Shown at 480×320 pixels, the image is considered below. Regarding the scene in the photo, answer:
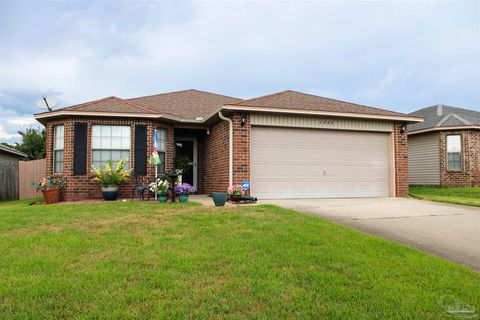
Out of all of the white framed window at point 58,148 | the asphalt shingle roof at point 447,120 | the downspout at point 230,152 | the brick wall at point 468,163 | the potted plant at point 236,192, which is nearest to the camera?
the potted plant at point 236,192

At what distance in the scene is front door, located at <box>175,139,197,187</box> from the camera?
515 inches

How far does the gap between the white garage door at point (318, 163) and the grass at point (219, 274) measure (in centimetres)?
494

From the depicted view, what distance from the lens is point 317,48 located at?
14773 millimetres

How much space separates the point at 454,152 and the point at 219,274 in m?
15.6

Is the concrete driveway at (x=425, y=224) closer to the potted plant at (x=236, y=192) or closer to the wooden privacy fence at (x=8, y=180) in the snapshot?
the potted plant at (x=236, y=192)

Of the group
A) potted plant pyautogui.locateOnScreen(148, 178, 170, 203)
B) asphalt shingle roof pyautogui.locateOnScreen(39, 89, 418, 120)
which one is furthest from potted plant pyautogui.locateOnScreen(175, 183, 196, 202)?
asphalt shingle roof pyautogui.locateOnScreen(39, 89, 418, 120)

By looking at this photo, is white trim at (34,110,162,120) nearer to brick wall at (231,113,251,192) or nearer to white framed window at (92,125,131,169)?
white framed window at (92,125,131,169)

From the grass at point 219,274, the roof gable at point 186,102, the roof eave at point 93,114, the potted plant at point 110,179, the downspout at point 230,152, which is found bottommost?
the grass at point 219,274

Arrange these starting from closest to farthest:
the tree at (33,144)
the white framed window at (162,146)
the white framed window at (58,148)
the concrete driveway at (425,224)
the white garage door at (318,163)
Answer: the concrete driveway at (425,224)
the white garage door at (318,163)
the white framed window at (58,148)
the white framed window at (162,146)
the tree at (33,144)

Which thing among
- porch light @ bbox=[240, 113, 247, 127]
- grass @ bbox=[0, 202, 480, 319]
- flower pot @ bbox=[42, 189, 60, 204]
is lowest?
grass @ bbox=[0, 202, 480, 319]

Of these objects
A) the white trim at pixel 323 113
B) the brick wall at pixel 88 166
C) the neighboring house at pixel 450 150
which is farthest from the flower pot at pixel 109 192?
the neighboring house at pixel 450 150

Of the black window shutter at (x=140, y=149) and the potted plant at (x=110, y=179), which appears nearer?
the potted plant at (x=110, y=179)

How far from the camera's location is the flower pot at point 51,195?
9812 millimetres

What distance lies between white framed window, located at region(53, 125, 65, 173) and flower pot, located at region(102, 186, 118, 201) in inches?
84.4
